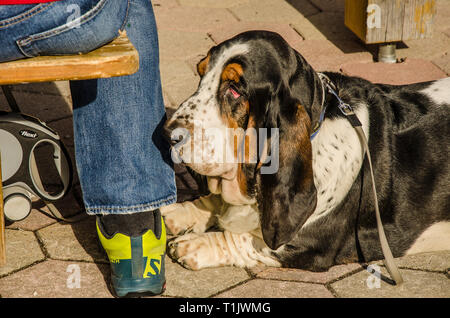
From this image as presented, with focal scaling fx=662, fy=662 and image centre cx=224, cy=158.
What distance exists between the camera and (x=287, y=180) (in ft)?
9.44

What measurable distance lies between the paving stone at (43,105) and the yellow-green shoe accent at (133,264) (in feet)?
5.23

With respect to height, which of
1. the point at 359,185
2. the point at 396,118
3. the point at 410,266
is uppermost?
the point at 396,118

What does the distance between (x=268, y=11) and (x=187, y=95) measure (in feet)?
5.13

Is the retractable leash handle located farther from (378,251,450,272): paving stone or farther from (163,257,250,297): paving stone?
(163,257,250,297): paving stone

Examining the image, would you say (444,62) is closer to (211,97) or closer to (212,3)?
(212,3)

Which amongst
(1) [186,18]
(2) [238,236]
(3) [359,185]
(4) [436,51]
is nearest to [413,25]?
(4) [436,51]

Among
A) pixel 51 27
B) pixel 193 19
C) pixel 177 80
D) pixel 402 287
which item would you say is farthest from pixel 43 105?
pixel 402 287

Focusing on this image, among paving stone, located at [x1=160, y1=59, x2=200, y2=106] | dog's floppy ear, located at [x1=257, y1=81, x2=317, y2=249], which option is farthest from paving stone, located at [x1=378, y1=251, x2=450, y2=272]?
paving stone, located at [x1=160, y1=59, x2=200, y2=106]

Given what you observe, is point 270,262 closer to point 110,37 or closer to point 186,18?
point 110,37
